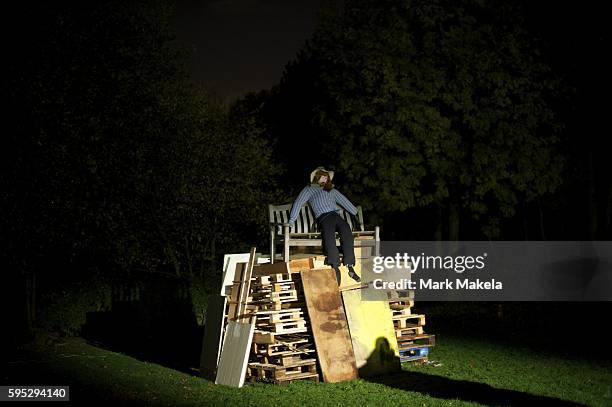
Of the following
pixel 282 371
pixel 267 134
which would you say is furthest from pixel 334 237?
pixel 267 134

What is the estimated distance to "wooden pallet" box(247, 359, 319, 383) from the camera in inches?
511

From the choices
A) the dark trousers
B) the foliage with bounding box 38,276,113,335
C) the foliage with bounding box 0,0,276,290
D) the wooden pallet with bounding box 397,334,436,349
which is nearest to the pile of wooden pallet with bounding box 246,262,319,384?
the dark trousers

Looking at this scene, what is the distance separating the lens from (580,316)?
A: 880 inches

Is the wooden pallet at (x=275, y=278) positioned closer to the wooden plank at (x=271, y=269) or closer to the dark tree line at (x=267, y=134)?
the wooden plank at (x=271, y=269)

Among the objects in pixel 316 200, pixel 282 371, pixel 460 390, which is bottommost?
pixel 460 390

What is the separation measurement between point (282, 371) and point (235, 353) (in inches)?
28.7

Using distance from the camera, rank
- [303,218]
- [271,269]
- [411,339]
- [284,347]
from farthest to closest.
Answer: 1. [303,218]
2. [411,339]
3. [271,269]
4. [284,347]

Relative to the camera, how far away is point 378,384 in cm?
1287

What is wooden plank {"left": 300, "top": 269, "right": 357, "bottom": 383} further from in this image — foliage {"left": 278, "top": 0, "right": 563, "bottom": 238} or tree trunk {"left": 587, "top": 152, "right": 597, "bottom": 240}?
tree trunk {"left": 587, "top": 152, "right": 597, "bottom": 240}

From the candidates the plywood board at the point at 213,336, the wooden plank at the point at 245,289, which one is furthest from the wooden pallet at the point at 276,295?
the plywood board at the point at 213,336

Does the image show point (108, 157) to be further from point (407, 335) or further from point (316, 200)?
point (407, 335)

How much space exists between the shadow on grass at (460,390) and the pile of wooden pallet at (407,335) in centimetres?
76

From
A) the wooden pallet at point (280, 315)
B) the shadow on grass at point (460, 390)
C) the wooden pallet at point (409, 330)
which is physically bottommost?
the shadow on grass at point (460, 390)

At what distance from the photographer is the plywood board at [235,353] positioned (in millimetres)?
12867
